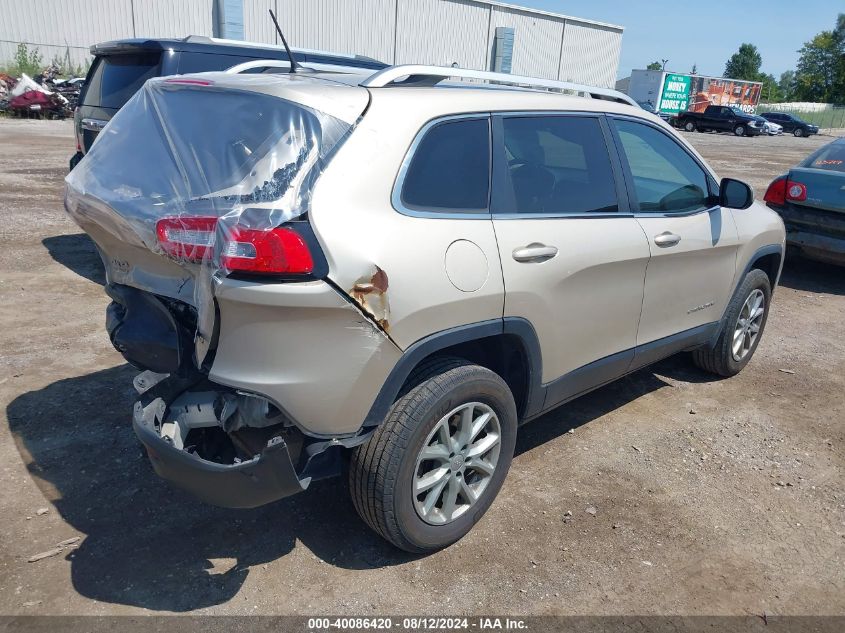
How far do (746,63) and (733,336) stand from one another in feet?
439

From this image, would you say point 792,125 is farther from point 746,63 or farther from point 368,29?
point 746,63

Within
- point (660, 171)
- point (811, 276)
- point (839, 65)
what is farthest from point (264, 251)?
point (839, 65)

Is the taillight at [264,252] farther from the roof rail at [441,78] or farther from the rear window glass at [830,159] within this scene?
the rear window glass at [830,159]

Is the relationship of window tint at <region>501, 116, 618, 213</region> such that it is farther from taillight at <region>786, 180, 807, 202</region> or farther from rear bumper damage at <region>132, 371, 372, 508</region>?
taillight at <region>786, 180, 807, 202</region>

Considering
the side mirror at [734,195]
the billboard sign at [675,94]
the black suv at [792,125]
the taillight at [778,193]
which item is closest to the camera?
the side mirror at [734,195]

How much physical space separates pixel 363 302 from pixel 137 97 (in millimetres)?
1626

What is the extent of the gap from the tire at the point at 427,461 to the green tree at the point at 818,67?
103 meters

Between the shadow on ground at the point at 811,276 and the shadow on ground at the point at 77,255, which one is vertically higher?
the shadow on ground at the point at 77,255

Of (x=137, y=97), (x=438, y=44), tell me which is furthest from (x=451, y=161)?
(x=438, y=44)

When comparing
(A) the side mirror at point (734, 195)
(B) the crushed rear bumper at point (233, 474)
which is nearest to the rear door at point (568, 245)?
(A) the side mirror at point (734, 195)

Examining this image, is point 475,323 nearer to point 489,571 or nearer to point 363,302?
point 363,302

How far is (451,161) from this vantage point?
2951 mm

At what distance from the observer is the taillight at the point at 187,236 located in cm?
248

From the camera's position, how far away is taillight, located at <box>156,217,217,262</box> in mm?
2482
